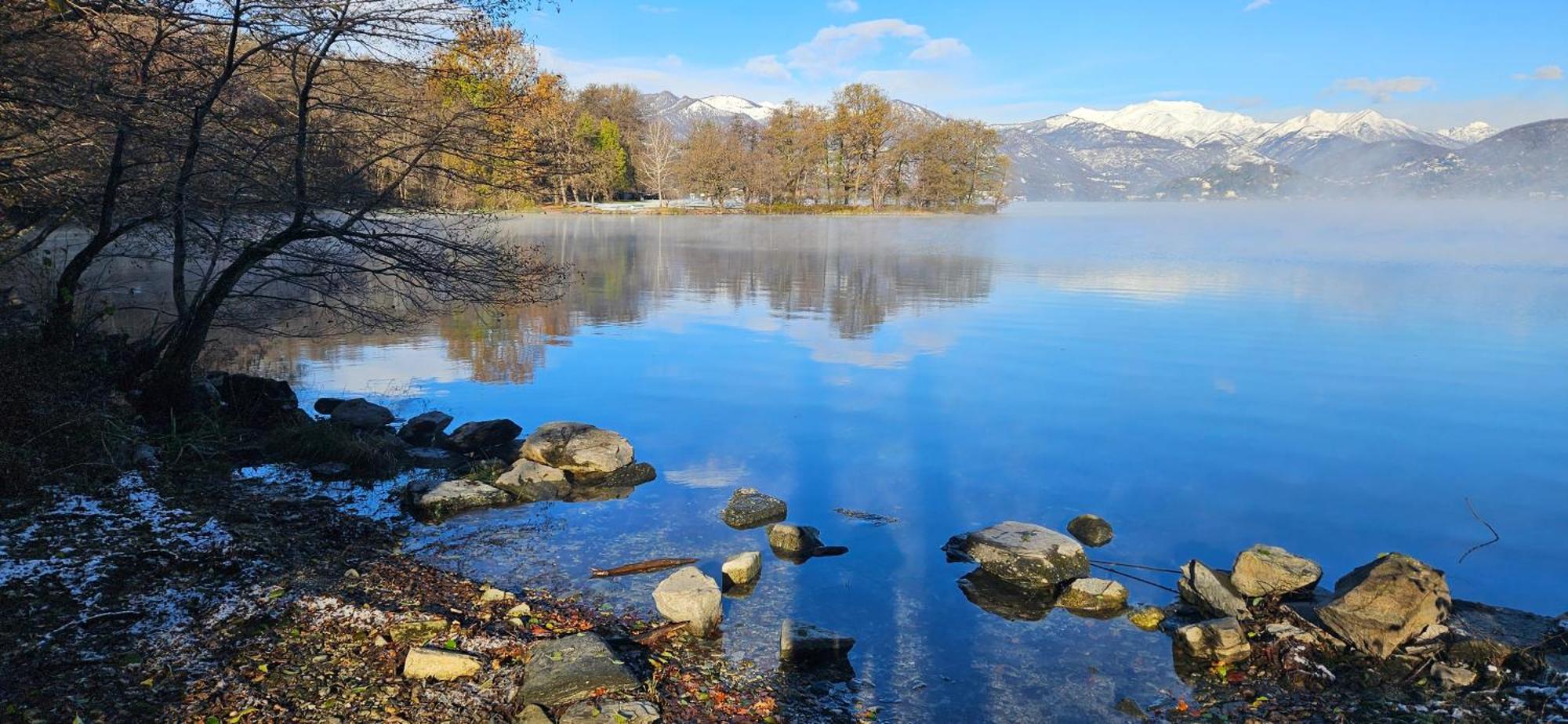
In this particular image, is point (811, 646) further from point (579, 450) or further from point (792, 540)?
point (579, 450)

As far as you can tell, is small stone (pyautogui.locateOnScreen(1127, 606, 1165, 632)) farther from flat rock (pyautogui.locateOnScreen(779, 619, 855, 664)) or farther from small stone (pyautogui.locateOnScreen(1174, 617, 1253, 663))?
flat rock (pyautogui.locateOnScreen(779, 619, 855, 664))

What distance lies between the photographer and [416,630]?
5680mm

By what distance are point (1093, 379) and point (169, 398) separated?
43.6 ft

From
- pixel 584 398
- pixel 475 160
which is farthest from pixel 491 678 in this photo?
pixel 584 398

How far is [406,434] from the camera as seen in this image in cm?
1121

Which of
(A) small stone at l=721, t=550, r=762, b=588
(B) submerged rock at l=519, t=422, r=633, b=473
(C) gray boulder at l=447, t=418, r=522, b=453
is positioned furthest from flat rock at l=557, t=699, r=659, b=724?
(C) gray boulder at l=447, t=418, r=522, b=453

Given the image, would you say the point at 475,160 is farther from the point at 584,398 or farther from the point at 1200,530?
the point at 1200,530

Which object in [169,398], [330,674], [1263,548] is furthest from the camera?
[169,398]

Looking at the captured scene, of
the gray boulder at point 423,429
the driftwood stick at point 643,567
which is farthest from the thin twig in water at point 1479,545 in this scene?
the gray boulder at point 423,429

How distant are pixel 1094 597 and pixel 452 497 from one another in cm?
590

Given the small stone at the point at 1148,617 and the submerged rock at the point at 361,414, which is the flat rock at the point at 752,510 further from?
the submerged rock at the point at 361,414

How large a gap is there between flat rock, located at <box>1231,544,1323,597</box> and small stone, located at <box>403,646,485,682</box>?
18.4ft

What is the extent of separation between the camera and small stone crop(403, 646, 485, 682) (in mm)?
5137

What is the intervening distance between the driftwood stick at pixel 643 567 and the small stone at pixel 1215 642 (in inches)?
151
